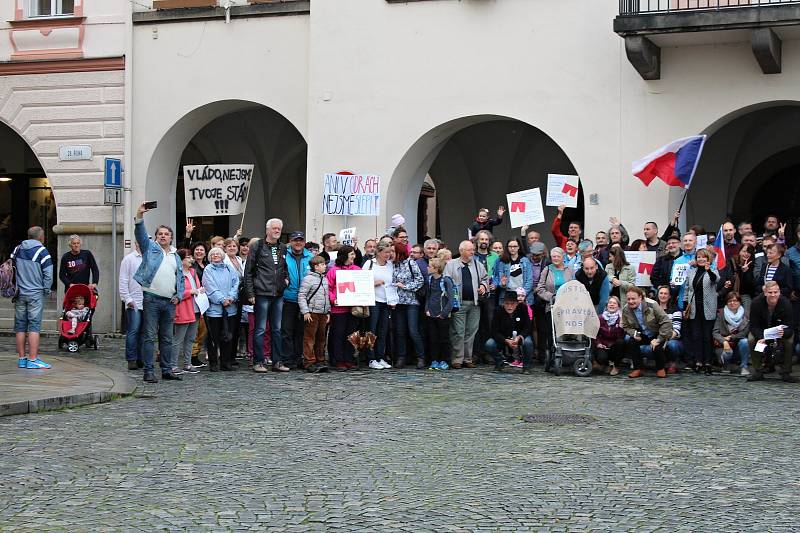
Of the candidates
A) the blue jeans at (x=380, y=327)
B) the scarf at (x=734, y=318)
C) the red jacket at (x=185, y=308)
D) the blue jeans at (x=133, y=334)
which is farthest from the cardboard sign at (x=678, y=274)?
the blue jeans at (x=133, y=334)

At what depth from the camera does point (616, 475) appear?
888cm

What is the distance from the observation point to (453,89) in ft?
66.0

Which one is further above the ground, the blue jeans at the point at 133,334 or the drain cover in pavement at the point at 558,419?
the blue jeans at the point at 133,334

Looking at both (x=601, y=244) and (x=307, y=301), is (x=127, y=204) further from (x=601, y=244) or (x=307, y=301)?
(x=601, y=244)

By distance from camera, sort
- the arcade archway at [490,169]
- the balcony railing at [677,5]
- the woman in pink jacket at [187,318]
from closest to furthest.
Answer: the woman in pink jacket at [187,318]
the balcony railing at [677,5]
the arcade archway at [490,169]

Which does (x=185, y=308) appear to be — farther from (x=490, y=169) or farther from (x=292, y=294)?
(x=490, y=169)

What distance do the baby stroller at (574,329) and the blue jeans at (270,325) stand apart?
11.7 ft

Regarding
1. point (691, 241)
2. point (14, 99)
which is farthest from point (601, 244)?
point (14, 99)

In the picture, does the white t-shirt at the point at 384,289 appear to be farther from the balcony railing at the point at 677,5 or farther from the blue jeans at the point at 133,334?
the balcony railing at the point at 677,5

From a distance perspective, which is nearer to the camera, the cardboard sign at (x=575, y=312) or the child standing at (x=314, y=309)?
the cardboard sign at (x=575, y=312)

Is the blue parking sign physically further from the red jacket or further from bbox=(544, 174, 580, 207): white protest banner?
bbox=(544, 174, 580, 207): white protest banner

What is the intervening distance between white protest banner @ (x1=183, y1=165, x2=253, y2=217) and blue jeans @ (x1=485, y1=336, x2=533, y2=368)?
6245mm

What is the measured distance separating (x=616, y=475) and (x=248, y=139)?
714 inches

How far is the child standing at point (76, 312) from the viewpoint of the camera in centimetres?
1869
